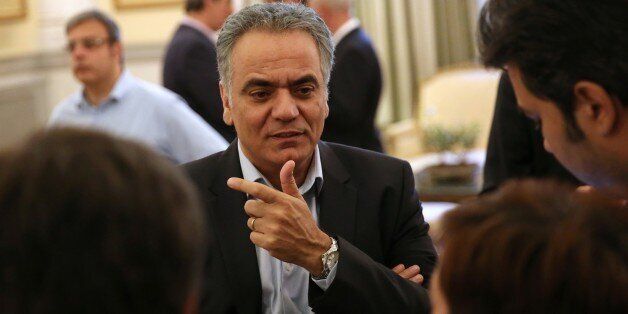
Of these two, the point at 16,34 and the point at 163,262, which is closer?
the point at 163,262

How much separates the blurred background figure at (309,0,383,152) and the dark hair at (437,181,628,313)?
3472 millimetres

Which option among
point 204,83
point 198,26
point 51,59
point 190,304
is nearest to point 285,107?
point 190,304

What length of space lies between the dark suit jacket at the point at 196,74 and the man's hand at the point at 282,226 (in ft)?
9.01

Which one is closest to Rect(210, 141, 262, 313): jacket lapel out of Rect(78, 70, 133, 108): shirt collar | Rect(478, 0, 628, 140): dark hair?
Rect(478, 0, 628, 140): dark hair

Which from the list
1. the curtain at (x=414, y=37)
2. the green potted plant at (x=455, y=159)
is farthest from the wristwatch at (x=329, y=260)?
the curtain at (x=414, y=37)

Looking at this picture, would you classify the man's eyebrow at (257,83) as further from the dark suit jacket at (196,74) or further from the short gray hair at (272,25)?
the dark suit jacket at (196,74)

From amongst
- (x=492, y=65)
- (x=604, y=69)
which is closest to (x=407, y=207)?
(x=492, y=65)

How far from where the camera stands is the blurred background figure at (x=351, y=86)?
15.0ft

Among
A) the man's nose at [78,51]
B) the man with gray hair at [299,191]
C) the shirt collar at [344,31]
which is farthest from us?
the shirt collar at [344,31]

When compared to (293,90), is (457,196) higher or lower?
lower

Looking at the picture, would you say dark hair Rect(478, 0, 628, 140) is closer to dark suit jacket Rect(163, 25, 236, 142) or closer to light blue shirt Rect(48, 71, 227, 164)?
light blue shirt Rect(48, 71, 227, 164)

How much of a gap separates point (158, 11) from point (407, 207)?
19.1 feet

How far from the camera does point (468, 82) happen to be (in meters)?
7.20

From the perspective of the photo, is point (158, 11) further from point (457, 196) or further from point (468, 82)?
point (457, 196)
